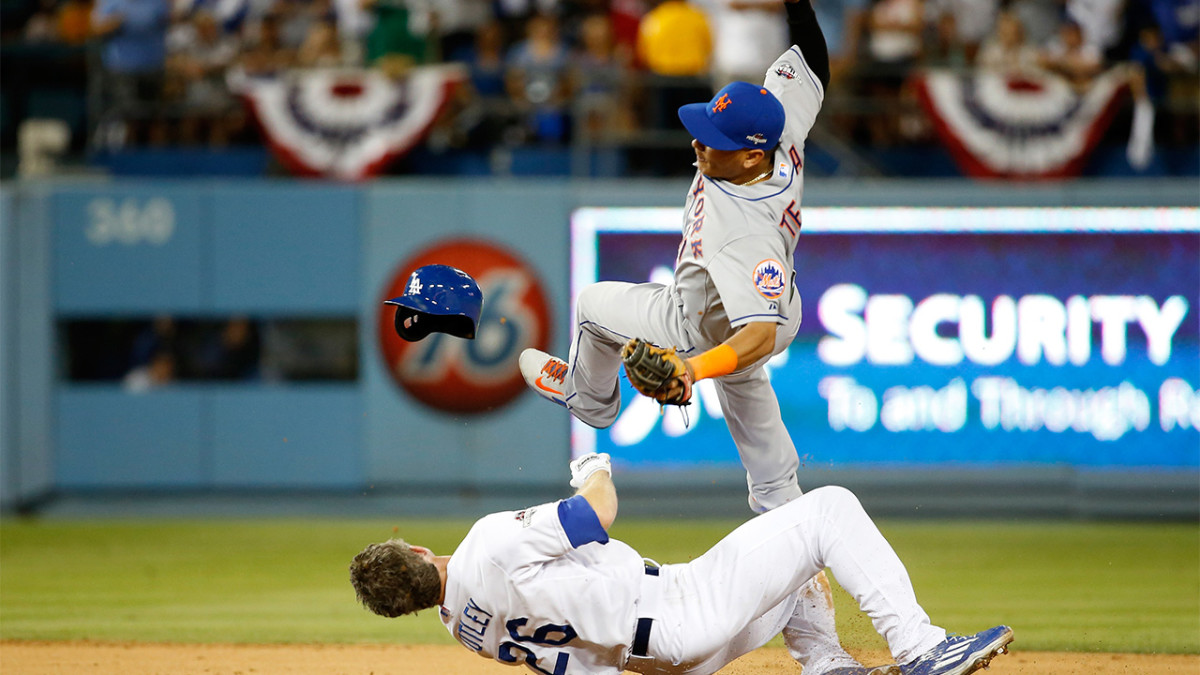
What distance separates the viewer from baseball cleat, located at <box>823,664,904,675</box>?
14.5 feet

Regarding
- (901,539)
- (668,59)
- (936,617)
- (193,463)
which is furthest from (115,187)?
(936,617)

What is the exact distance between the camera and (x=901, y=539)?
9930mm

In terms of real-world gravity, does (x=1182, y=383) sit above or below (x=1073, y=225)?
below

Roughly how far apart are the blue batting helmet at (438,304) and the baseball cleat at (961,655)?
2002 mm

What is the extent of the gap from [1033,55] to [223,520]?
7594mm

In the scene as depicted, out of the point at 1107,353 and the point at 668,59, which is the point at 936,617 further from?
the point at 668,59

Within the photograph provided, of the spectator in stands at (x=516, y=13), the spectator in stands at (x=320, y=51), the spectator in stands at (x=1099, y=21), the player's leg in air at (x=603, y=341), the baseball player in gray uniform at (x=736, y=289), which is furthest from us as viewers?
the spectator in stands at (x=516, y=13)

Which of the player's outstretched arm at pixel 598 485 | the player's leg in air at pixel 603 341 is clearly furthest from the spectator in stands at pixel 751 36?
the player's outstretched arm at pixel 598 485

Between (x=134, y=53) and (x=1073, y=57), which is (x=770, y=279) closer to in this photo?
(x=1073, y=57)

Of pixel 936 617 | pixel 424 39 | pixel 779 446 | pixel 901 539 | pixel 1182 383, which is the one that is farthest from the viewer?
pixel 424 39

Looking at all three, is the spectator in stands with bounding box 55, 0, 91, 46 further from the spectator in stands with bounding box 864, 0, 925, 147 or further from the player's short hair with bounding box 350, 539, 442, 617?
the player's short hair with bounding box 350, 539, 442, 617

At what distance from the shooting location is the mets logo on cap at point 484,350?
439 inches

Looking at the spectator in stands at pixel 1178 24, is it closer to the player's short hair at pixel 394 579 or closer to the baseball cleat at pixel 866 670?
the baseball cleat at pixel 866 670

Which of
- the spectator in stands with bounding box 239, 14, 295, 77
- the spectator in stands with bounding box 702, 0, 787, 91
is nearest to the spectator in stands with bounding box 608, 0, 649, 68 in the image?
the spectator in stands with bounding box 702, 0, 787, 91
